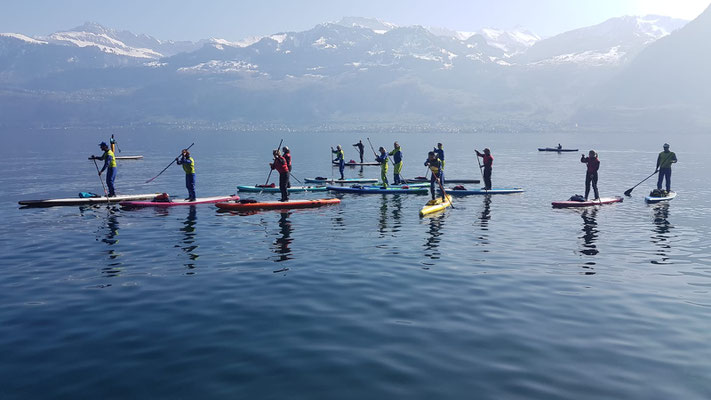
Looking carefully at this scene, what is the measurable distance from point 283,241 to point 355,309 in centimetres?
843

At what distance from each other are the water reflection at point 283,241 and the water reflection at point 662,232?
12237mm

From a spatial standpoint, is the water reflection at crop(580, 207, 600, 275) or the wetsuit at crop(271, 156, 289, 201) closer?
the water reflection at crop(580, 207, 600, 275)

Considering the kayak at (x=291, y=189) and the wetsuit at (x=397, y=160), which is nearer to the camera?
the kayak at (x=291, y=189)

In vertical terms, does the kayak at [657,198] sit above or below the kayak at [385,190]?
below

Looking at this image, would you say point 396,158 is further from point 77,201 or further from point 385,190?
point 77,201

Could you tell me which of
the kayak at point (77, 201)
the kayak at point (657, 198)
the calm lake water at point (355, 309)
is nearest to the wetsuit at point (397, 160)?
the calm lake water at point (355, 309)

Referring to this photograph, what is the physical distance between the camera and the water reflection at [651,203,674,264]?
17906mm

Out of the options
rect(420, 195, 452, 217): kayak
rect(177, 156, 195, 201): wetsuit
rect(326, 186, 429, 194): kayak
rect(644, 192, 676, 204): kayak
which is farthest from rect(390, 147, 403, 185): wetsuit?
rect(644, 192, 676, 204): kayak

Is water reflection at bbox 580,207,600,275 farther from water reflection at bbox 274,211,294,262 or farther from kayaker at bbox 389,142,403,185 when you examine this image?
kayaker at bbox 389,142,403,185

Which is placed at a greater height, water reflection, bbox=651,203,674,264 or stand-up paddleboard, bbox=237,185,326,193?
stand-up paddleboard, bbox=237,185,326,193

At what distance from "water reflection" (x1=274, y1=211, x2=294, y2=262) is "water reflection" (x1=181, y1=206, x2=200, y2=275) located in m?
2.76

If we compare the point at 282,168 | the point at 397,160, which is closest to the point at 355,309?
the point at 282,168

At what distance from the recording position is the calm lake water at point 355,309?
8.57 meters

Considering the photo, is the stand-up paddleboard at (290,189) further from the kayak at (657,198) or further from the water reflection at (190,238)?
the kayak at (657,198)
